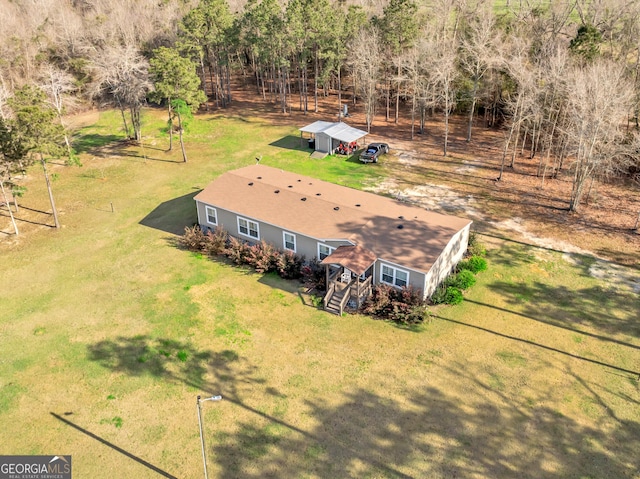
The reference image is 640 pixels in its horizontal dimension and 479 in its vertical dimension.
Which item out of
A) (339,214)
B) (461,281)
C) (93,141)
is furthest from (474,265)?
(93,141)

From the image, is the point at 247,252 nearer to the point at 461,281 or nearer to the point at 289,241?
the point at 289,241

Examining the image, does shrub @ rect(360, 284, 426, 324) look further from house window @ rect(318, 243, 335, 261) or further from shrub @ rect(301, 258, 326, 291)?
house window @ rect(318, 243, 335, 261)

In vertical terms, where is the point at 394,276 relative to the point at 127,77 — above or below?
below

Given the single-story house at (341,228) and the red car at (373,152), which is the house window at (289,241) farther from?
the red car at (373,152)

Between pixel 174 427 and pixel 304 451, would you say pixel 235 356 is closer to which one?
pixel 174 427

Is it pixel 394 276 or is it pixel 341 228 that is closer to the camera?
pixel 394 276

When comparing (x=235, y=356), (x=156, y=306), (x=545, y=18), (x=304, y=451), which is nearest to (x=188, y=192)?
(x=156, y=306)

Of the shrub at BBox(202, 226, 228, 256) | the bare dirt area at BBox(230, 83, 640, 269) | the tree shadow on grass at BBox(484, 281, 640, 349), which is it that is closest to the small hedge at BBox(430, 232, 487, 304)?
the tree shadow on grass at BBox(484, 281, 640, 349)
